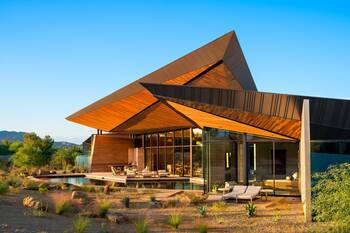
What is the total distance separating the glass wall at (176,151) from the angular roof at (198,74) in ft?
15.2

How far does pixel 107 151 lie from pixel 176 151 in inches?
332

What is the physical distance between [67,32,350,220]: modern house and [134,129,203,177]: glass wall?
62mm

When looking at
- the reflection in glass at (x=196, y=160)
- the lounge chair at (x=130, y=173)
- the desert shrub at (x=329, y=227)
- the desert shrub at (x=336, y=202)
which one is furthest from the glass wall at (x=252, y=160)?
the lounge chair at (x=130, y=173)

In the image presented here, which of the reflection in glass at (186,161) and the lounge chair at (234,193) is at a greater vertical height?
the reflection in glass at (186,161)

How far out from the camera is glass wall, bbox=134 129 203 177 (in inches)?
1076

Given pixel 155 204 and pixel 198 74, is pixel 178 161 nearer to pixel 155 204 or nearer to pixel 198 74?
pixel 198 74

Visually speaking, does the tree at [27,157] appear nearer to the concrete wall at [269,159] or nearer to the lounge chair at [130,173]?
the lounge chair at [130,173]

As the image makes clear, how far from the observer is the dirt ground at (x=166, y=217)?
31.9 ft

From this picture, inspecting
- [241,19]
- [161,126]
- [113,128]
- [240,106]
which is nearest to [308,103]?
[240,106]

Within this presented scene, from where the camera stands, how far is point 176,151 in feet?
96.7

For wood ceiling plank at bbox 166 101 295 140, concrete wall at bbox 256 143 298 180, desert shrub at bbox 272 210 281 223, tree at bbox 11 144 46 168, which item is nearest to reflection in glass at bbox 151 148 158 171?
tree at bbox 11 144 46 168

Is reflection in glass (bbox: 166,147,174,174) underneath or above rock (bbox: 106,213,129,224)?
above

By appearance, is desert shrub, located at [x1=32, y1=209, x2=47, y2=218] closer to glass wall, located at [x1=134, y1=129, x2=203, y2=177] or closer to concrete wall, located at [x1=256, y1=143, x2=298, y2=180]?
concrete wall, located at [x1=256, y1=143, x2=298, y2=180]

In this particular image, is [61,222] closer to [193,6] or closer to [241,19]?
[193,6]
